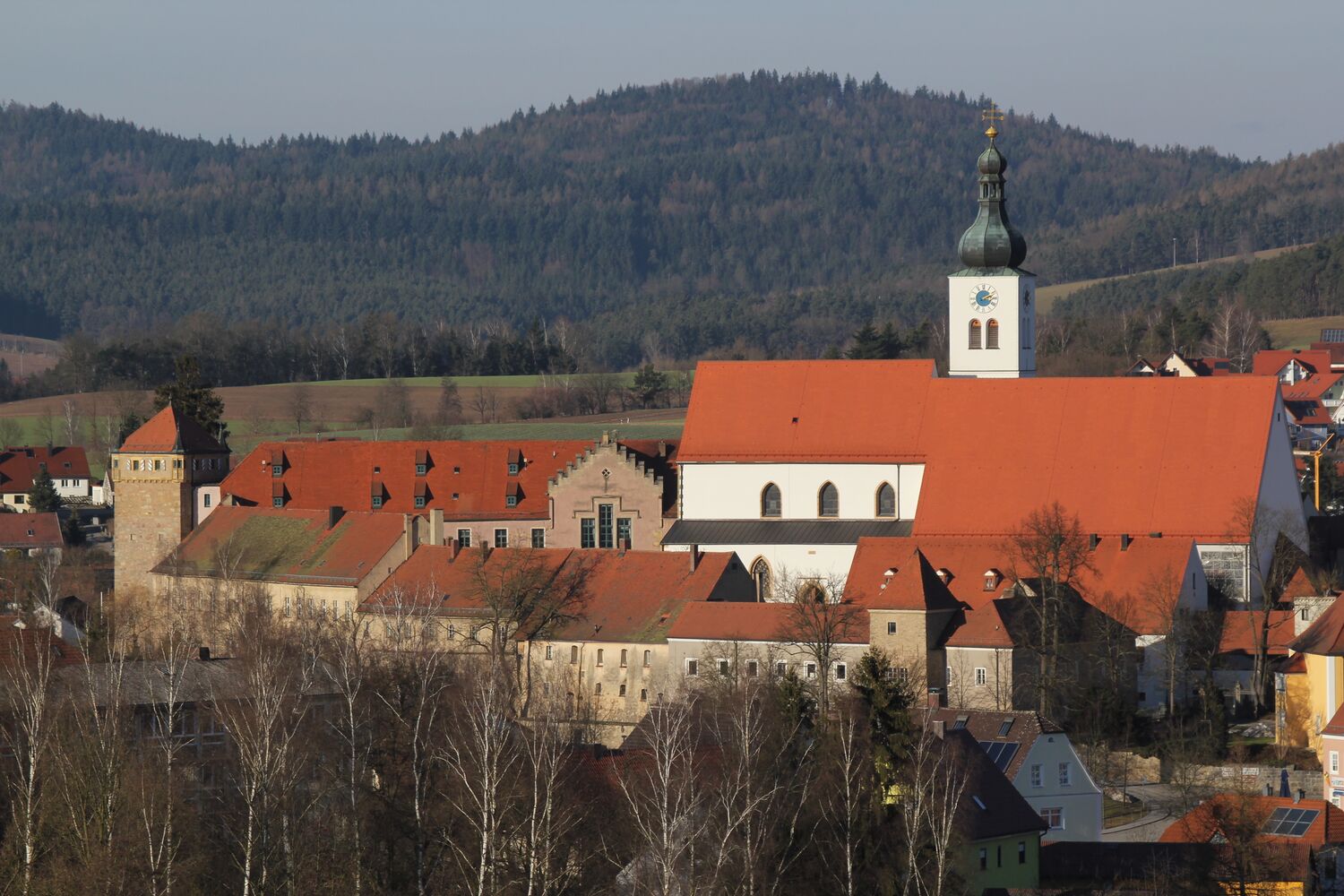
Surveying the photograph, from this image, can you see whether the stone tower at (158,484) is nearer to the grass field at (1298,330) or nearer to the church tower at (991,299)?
the church tower at (991,299)

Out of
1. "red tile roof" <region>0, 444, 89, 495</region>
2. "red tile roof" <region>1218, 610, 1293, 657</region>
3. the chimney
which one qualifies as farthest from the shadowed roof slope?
"red tile roof" <region>0, 444, 89, 495</region>

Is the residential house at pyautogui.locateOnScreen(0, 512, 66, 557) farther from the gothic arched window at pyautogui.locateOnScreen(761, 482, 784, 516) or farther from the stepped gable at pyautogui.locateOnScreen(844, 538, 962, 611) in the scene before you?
the stepped gable at pyautogui.locateOnScreen(844, 538, 962, 611)

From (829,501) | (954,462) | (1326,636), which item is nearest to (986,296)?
(954,462)

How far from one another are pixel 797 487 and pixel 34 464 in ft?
221

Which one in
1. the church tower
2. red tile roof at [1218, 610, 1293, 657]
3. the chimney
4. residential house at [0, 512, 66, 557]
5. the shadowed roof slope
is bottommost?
residential house at [0, 512, 66, 557]

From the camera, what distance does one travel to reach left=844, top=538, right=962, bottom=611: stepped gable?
61906mm

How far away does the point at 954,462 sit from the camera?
73438mm

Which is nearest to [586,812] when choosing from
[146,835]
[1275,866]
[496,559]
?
[146,835]

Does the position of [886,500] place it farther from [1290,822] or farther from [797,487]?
[1290,822]

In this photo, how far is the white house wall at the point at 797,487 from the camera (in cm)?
7444

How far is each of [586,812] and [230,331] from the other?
139343mm

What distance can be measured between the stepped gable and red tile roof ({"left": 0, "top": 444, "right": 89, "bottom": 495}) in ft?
228

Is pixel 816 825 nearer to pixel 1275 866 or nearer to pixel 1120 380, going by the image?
pixel 1275 866

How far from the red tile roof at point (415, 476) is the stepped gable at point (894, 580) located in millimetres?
14974
